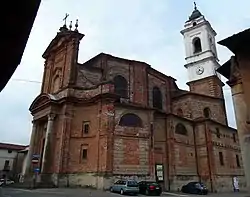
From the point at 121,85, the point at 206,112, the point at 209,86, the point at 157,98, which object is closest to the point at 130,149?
the point at 121,85

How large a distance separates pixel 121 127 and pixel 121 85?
769cm

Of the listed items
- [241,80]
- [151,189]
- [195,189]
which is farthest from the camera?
[195,189]

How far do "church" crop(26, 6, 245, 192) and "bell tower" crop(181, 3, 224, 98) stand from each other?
1.24 feet

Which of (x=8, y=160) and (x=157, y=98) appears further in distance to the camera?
(x=8, y=160)

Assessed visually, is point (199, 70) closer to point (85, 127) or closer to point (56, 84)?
point (56, 84)

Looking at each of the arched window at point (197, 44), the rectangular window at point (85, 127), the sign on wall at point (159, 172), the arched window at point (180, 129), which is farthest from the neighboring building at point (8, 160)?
the arched window at point (197, 44)

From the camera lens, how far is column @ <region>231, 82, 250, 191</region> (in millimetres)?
7701

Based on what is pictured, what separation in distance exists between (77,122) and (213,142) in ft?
55.3

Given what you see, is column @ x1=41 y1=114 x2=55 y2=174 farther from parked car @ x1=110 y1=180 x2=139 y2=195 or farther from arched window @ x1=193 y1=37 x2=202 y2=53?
arched window @ x1=193 y1=37 x2=202 y2=53

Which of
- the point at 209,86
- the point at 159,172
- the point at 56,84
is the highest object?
the point at 209,86

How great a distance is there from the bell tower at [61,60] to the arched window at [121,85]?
210 inches

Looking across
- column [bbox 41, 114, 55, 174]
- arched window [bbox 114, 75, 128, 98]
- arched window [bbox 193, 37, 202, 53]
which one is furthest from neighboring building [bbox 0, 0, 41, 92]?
arched window [bbox 193, 37, 202, 53]

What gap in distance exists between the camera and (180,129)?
103 ft

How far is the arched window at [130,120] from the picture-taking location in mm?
25922
